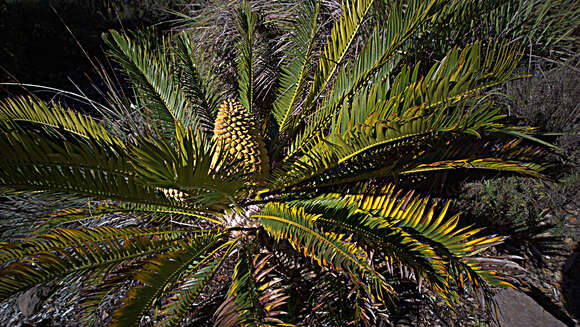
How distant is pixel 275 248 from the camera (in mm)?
1965

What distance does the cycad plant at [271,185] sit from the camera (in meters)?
1.11

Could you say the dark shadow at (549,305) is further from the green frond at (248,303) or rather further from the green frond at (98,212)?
the green frond at (98,212)

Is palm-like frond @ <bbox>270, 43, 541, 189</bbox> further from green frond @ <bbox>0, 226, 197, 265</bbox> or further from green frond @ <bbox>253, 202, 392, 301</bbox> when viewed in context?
green frond @ <bbox>0, 226, 197, 265</bbox>

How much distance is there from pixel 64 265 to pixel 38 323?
3.65 ft

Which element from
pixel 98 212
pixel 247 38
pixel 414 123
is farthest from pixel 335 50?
pixel 98 212

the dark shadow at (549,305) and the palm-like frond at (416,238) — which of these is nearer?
the palm-like frond at (416,238)

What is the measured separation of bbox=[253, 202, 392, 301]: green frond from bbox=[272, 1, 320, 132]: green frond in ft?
2.73

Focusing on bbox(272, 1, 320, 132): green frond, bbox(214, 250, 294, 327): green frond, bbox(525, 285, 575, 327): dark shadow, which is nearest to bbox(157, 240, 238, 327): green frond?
bbox(214, 250, 294, 327): green frond

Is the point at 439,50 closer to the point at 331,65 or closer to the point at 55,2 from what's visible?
the point at 331,65

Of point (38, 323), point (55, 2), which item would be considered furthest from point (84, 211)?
point (55, 2)

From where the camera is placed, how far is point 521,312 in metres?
1.59

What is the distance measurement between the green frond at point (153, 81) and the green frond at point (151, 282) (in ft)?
3.55

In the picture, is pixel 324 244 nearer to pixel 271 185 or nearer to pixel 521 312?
pixel 271 185

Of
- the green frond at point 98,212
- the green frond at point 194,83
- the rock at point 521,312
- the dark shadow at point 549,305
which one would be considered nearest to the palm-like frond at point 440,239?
the rock at point 521,312
